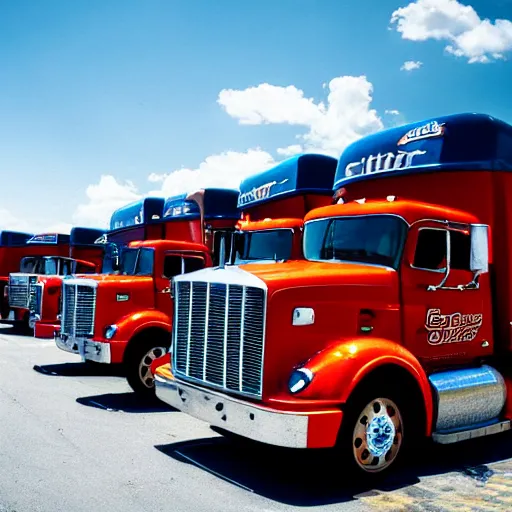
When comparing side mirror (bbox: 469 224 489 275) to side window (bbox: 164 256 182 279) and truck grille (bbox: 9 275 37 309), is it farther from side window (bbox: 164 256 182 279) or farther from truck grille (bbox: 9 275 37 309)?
truck grille (bbox: 9 275 37 309)

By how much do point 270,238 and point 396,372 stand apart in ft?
12.1

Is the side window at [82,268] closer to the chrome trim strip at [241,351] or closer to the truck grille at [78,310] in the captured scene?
the truck grille at [78,310]

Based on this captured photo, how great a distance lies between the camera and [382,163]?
6.75m

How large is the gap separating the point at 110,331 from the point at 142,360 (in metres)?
0.59

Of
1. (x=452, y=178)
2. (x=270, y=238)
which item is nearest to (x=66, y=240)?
(x=270, y=238)

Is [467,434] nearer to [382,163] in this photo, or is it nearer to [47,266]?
[382,163]

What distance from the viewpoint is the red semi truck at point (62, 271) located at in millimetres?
12344

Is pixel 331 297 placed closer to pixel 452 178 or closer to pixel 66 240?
pixel 452 178

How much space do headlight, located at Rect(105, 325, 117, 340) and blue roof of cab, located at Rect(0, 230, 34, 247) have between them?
474 inches

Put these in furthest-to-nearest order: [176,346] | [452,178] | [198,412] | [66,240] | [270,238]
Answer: [66,240] < [270,238] < [452,178] < [176,346] < [198,412]

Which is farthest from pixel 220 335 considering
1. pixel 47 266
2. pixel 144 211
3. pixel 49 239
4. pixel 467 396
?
pixel 49 239

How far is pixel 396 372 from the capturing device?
511cm

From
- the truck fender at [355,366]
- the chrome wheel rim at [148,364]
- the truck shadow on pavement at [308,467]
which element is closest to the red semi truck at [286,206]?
the chrome wheel rim at [148,364]

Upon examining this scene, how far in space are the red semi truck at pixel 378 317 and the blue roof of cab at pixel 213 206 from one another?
4727 mm
